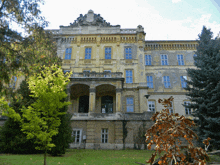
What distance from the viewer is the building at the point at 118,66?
25359 mm

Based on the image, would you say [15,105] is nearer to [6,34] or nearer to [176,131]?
[6,34]

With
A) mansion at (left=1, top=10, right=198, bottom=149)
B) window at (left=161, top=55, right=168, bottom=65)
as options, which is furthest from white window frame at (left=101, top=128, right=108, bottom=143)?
window at (left=161, top=55, right=168, bottom=65)

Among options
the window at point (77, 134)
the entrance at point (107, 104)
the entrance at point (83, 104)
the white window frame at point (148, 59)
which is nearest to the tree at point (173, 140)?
the window at point (77, 134)

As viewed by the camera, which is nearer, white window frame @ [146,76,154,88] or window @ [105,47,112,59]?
window @ [105,47,112,59]

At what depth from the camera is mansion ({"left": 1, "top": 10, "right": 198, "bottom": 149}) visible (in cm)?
2533

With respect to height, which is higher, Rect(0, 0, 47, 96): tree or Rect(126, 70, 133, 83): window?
Rect(126, 70, 133, 83): window

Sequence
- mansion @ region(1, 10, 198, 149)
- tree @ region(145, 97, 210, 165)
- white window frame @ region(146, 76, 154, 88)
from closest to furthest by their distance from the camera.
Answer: tree @ region(145, 97, 210, 165) → mansion @ region(1, 10, 198, 149) → white window frame @ region(146, 76, 154, 88)

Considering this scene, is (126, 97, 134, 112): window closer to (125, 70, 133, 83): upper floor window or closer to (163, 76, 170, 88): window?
(125, 70, 133, 83): upper floor window

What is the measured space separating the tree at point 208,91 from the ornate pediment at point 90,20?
19.0 meters

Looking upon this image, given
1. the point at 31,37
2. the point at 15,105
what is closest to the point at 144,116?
the point at 15,105

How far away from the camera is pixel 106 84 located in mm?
24016

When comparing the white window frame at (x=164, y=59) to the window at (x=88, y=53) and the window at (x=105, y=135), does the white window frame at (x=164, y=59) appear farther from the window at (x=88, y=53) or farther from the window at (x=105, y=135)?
the window at (x=105, y=135)

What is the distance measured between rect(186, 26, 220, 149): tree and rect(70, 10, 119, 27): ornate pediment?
1895cm

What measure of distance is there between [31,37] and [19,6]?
5.49 feet
